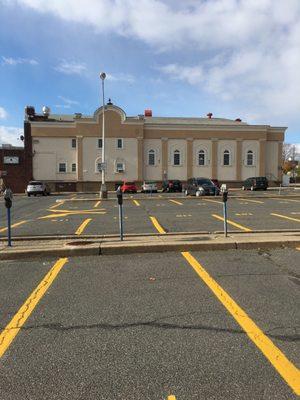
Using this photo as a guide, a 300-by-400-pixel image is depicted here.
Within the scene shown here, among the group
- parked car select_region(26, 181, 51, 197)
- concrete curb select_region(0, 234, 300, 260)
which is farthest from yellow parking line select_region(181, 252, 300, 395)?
parked car select_region(26, 181, 51, 197)

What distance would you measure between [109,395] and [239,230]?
867 cm

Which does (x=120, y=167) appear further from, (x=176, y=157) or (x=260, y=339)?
(x=260, y=339)

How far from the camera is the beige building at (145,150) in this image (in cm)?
5488

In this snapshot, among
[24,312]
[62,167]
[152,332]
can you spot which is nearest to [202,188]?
[24,312]

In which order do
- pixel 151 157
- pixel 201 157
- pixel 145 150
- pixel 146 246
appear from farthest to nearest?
pixel 201 157 → pixel 151 157 → pixel 145 150 → pixel 146 246

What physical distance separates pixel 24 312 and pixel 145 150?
2071 inches

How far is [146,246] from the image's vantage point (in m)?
8.62

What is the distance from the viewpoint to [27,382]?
3.41 meters

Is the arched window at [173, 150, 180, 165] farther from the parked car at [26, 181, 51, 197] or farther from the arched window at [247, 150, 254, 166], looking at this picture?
the parked car at [26, 181, 51, 197]

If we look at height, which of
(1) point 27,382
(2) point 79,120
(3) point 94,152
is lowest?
(1) point 27,382

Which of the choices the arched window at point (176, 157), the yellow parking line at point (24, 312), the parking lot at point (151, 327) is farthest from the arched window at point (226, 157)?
the yellow parking line at point (24, 312)

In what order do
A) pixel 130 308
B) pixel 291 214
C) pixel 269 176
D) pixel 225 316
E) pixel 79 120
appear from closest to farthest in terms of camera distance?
pixel 225 316, pixel 130 308, pixel 291 214, pixel 79 120, pixel 269 176

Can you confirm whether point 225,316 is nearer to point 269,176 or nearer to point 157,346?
point 157,346

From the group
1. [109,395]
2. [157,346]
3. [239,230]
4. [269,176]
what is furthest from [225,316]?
[269,176]
